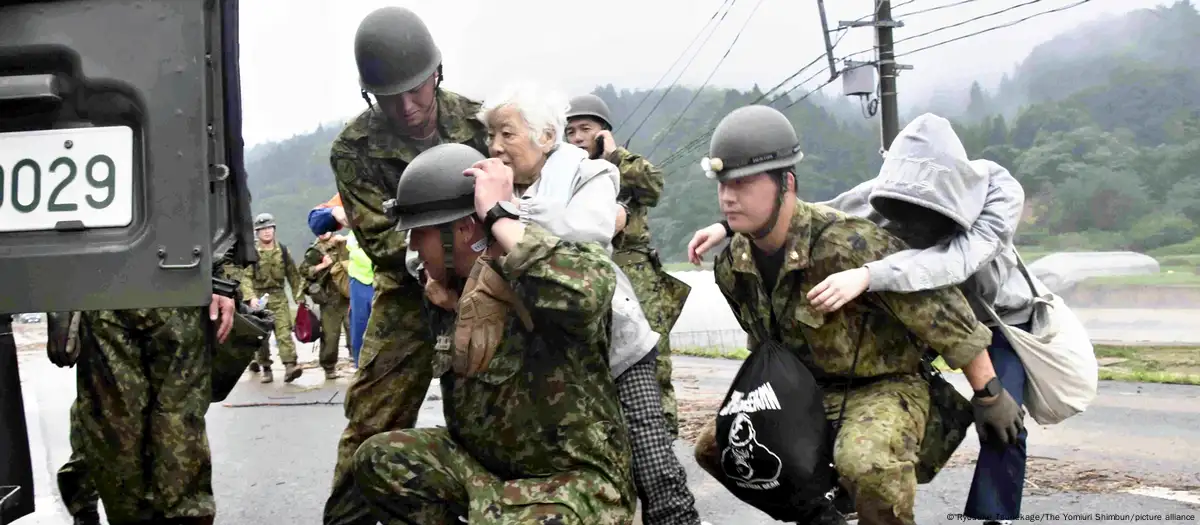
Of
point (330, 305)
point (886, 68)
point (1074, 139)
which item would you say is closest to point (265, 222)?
point (330, 305)

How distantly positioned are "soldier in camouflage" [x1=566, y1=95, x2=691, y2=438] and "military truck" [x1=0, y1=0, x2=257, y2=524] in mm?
3476

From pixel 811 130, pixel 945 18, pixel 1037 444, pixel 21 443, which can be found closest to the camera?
pixel 21 443

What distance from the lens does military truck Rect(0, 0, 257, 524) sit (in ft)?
7.38

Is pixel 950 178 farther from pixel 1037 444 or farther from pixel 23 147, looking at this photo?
pixel 1037 444

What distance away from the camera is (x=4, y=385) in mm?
2982

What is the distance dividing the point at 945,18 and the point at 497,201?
25024 millimetres

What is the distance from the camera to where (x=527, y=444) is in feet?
10.3

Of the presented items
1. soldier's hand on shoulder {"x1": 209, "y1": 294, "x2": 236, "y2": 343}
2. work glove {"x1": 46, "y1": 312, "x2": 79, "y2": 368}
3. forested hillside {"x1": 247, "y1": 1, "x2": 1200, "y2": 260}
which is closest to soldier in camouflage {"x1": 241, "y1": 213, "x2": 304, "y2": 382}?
soldier's hand on shoulder {"x1": 209, "y1": 294, "x2": 236, "y2": 343}

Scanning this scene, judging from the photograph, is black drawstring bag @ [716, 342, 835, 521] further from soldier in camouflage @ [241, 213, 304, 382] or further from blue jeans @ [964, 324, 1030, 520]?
soldier in camouflage @ [241, 213, 304, 382]

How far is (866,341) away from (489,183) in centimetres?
136

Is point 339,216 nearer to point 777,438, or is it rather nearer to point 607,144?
point 607,144

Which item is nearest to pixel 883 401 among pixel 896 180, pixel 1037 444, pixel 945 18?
pixel 896 180

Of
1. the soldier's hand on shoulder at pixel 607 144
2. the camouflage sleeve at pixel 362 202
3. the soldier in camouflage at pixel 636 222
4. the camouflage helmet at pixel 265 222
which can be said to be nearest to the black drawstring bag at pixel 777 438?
the camouflage sleeve at pixel 362 202

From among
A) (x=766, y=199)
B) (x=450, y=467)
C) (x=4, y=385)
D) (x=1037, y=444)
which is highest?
(x=766, y=199)
